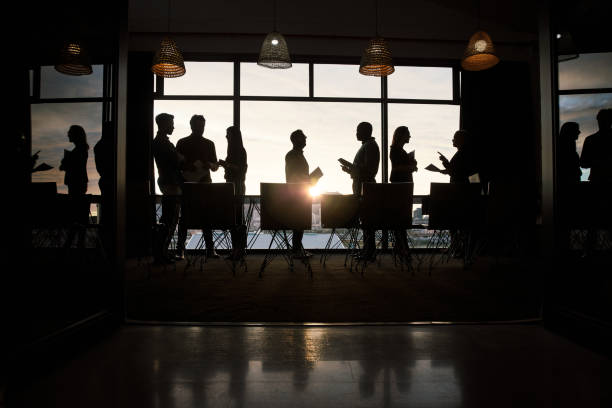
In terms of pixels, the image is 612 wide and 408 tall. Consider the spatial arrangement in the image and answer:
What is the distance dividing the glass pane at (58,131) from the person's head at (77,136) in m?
0.02

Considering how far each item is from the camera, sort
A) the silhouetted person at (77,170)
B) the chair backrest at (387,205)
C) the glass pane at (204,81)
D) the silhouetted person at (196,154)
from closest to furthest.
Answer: the silhouetted person at (77,170), the chair backrest at (387,205), the silhouetted person at (196,154), the glass pane at (204,81)

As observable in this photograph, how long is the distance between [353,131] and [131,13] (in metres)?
3.77

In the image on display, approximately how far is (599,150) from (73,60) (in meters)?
2.59

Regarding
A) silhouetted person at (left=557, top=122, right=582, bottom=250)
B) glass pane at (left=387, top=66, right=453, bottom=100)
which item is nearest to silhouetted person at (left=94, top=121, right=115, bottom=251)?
silhouetted person at (left=557, top=122, right=582, bottom=250)

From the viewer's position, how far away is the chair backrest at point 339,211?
173 inches

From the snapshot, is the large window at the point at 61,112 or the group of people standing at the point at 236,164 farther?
the group of people standing at the point at 236,164

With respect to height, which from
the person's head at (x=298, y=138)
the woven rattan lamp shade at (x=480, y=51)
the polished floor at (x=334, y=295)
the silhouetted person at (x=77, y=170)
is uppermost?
the woven rattan lamp shade at (x=480, y=51)

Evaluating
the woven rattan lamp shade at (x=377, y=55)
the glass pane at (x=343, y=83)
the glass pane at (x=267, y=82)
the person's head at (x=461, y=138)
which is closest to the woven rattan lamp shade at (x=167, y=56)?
the glass pane at (x=267, y=82)

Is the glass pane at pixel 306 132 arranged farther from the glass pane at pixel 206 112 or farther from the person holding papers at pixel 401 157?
the person holding papers at pixel 401 157

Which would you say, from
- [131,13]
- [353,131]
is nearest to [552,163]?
[353,131]

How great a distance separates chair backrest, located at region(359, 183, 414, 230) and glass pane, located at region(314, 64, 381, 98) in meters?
3.15

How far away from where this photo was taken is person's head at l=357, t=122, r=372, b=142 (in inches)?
187

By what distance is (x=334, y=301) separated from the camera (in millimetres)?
2699

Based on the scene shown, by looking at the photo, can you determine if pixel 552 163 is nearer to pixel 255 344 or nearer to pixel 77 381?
pixel 255 344
